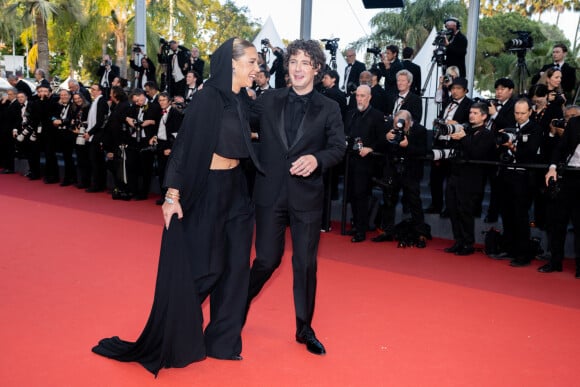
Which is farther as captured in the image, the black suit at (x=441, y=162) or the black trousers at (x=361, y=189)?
the black trousers at (x=361, y=189)

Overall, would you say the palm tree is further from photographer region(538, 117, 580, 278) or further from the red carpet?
photographer region(538, 117, 580, 278)

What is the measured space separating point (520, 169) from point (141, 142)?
239 inches

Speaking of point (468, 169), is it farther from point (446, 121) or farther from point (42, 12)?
point (42, 12)

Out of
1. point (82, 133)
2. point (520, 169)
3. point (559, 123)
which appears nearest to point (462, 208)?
point (520, 169)

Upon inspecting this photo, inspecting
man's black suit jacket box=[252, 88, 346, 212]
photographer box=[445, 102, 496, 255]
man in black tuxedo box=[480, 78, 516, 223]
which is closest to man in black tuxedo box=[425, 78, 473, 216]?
photographer box=[445, 102, 496, 255]

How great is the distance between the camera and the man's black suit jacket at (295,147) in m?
4.03

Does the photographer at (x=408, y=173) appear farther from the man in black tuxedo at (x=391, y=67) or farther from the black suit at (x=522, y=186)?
the man in black tuxedo at (x=391, y=67)

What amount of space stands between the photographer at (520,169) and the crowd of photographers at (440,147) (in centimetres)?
1

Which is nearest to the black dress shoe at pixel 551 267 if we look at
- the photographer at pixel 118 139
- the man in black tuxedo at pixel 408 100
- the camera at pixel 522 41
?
the man in black tuxedo at pixel 408 100

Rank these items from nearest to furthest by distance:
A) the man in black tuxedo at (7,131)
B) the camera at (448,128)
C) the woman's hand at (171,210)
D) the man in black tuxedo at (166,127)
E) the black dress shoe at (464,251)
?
the woman's hand at (171,210) → the camera at (448,128) → the black dress shoe at (464,251) → the man in black tuxedo at (166,127) → the man in black tuxedo at (7,131)

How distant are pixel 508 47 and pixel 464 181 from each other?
106 inches

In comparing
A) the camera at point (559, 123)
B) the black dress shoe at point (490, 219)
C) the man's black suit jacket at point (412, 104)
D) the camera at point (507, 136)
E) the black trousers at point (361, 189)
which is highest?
the man's black suit jacket at point (412, 104)

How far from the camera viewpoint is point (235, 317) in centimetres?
406

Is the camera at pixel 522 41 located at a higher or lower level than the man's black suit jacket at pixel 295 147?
higher
